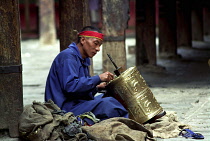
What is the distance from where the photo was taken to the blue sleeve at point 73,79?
510cm

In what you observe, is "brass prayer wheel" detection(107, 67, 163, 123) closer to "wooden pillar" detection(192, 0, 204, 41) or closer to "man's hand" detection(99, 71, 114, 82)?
"man's hand" detection(99, 71, 114, 82)

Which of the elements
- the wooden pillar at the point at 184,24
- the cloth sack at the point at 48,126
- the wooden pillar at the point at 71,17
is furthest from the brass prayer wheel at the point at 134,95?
the wooden pillar at the point at 184,24

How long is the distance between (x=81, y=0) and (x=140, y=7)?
202 inches

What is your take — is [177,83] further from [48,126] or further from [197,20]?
[197,20]

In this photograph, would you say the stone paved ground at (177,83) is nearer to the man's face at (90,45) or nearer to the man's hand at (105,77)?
the man's hand at (105,77)

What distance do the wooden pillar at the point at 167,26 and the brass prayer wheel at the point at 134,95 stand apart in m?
8.66

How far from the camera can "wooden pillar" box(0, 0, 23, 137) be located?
4.95 meters

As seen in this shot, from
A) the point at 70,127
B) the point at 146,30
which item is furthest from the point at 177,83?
the point at 70,127

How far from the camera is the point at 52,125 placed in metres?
4.73

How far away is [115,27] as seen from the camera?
8.78 metres

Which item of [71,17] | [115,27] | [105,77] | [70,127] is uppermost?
[71,17]

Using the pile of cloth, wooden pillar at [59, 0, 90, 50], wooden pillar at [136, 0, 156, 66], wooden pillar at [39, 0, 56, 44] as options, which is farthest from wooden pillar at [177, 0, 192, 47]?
the pile of cloth

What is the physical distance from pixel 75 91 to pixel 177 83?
475 centimetres

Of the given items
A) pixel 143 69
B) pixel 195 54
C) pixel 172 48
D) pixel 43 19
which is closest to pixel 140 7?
pixel 143 69
